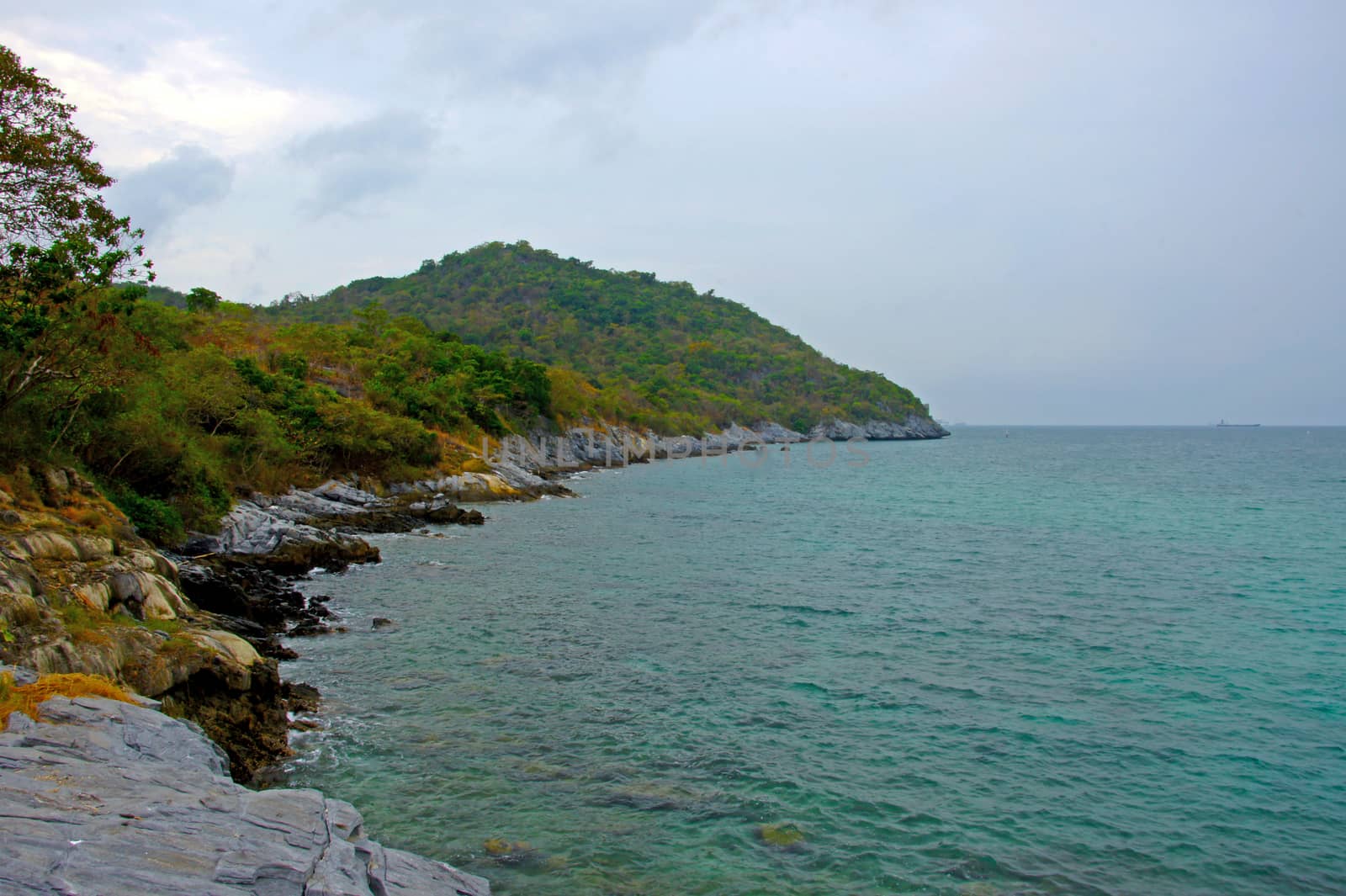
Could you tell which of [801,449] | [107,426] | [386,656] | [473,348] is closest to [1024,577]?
[386,656]

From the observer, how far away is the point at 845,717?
14.7 meters

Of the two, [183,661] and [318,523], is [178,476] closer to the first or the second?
[318,523]

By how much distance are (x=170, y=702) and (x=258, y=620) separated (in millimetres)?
7872

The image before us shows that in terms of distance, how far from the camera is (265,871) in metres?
6.32

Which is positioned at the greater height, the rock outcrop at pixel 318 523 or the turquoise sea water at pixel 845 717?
the rock outcrop at pixel 318 523

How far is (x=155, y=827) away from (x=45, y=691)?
12.5 feet

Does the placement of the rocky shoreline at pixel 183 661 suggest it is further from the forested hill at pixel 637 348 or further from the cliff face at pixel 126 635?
the forested hill at pixel 637 348

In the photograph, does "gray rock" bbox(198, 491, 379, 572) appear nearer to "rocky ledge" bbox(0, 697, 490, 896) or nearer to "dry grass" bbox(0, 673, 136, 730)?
"dry grass" bbox(0, 673, 136, 730)

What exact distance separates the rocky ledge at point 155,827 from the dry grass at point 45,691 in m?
0.15

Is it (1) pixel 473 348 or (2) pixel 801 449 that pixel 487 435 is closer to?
(1) pixel 473 348

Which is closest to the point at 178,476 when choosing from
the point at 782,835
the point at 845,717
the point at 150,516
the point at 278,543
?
the point at 150,516

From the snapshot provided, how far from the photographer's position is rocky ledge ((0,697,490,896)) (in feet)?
19.2

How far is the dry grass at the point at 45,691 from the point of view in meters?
8.42

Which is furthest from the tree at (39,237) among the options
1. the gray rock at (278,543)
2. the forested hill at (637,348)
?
the forested hill at (637,348)
